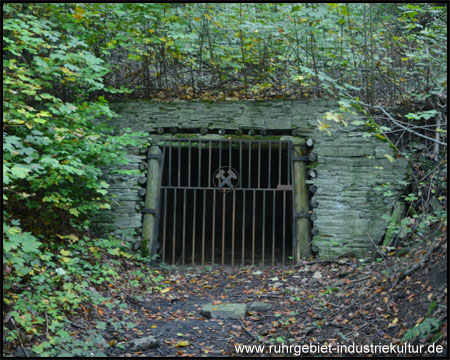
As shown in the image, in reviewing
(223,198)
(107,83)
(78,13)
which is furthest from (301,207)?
(78,13)

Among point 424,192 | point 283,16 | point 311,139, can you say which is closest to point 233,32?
point 283,16

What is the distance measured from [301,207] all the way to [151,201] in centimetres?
228

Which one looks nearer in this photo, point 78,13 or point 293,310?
point 293,310

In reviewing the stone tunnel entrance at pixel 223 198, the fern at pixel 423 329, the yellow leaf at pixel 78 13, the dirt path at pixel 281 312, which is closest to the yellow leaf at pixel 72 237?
the dirt path at pixel 281 312

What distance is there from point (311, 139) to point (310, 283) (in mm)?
2234

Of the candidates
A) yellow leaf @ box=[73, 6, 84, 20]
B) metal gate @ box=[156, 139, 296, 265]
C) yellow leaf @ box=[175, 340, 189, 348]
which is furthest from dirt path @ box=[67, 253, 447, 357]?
yellow leaf @ box=[73, 6, 84, 20]

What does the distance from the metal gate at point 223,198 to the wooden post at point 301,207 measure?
0.11 meters

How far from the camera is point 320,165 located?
6414 mm

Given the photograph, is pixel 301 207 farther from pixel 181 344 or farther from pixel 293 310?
pixel 181 344

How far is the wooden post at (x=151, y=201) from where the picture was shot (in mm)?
Answer: 6348

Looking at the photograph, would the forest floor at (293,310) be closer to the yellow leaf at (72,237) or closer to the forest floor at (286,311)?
the forest floor at (286,311)

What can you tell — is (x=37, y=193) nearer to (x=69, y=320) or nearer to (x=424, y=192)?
(x=69, y=320)

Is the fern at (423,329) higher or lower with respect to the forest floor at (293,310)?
higher

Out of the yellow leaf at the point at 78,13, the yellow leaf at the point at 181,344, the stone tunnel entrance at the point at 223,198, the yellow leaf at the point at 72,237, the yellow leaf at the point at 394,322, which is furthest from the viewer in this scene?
the stone tunnel entrance at the point at 223,198
